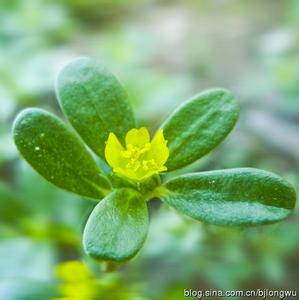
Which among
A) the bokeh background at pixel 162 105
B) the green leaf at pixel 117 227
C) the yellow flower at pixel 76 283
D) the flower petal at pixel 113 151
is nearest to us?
the green leaf at pixel 117 227

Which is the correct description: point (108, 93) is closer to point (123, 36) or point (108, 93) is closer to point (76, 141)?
point (76, 141)

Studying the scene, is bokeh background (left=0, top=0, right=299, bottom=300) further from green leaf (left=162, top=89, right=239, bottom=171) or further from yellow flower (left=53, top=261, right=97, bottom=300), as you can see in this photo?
green leaf (left=162, top=89, right=239, bottom=171)

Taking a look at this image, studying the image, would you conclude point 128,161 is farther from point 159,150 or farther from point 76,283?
point 76,283

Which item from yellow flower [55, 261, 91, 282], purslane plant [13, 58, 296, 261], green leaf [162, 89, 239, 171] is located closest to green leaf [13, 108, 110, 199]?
purslane plant [13, 58, 296, 261]

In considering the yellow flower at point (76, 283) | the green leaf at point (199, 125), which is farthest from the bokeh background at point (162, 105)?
the green leaf at point (199, 125)

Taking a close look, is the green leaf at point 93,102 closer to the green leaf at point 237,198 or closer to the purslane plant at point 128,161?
the purslane plant at point 128,161

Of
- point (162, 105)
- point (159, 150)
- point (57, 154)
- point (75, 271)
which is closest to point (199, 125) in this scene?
point (159, 150)

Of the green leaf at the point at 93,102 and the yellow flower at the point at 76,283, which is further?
the yellow flower at the point at 76,283

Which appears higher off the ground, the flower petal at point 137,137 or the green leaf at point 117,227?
the flower petal at point 137,137
